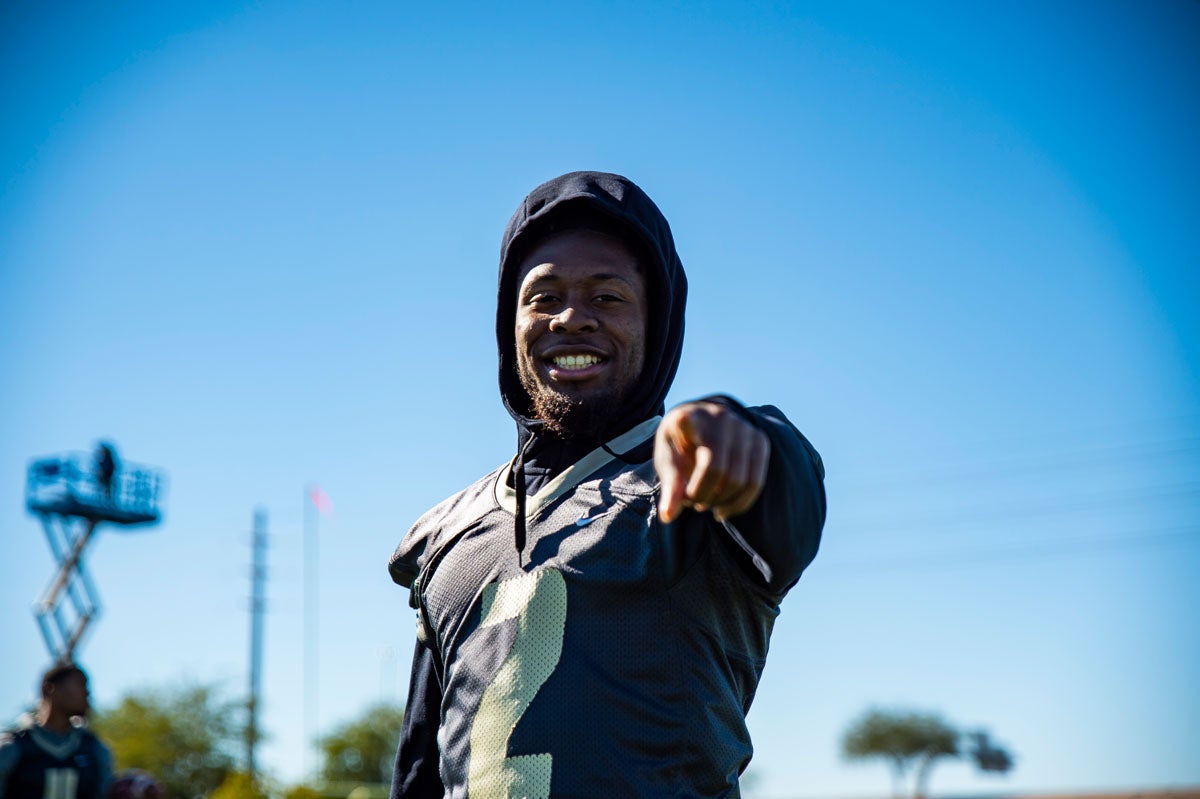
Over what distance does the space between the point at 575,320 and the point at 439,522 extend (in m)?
0.58

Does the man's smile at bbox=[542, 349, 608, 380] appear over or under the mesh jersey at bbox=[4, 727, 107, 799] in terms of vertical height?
over

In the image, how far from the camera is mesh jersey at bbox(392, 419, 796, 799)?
208cm

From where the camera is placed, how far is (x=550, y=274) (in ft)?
8.51

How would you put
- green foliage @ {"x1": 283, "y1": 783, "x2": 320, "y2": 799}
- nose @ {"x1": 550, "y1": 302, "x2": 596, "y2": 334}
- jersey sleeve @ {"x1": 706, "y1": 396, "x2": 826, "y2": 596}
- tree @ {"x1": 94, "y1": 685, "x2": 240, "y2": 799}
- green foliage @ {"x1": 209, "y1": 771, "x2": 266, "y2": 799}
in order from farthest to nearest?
tree @ {"x1": 94, "y1": 685, "x2": 240, "y2": 799}
green foliage @ {"x1": 283, "y1": 783, "x2": 320, "y2": 799}
green foliage @ {"x1": 209, "y1": 771, "x2": 266, "y2": 799}
nose @ {"x1": 550, "y1": 302, "x2": 596, "y2": 334}
jersey sleeve @ {"x1": 706, "y1": 396, "x2": 826, "y2": 596}

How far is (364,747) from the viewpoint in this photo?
52656 mm

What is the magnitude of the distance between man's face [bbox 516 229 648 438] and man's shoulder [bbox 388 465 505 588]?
214 millimetres

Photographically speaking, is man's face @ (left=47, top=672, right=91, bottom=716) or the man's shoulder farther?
man's face @ (left=47, top=672, right=91, bottom=716)

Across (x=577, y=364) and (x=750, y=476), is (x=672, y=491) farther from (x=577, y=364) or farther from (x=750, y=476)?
(x=577, y=364)

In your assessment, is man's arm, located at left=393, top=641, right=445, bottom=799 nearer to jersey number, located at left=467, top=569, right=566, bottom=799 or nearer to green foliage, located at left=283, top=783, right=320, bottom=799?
jersey number, located at left=467, top=569, right=566, bottom=799

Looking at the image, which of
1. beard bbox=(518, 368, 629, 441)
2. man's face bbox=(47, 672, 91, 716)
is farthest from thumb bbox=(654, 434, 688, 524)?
man's face bbox=(47, 672, 91, 716)

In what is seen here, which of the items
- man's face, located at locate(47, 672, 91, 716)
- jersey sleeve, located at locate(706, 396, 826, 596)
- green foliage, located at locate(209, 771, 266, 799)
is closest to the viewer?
jersey sleeve, located at locate(706, 396, 826, 596)

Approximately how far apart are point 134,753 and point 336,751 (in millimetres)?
14984

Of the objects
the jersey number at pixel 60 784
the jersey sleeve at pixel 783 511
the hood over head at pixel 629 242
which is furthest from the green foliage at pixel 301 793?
the jersey sleeve at pixel 783 511

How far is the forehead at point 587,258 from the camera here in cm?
257
